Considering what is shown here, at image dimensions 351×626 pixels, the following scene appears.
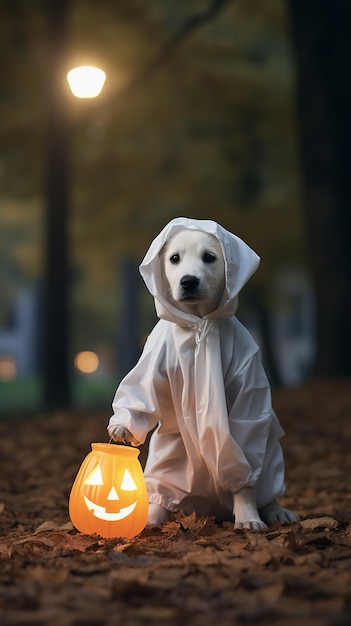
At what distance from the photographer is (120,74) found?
37.4ft

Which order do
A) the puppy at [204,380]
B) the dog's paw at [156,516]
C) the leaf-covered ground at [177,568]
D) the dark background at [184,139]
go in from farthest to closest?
the dark background at [184,139], the dog's paw at [156,516], the puppy at [204,380], the leaf-covered ground at [177,568]

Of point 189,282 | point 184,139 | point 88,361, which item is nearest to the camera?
point 189,282

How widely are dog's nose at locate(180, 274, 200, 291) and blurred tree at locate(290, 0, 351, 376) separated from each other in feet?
22.0

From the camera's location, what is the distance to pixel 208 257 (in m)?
3.86

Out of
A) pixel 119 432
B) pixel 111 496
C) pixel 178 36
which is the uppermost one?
pixel 178 36

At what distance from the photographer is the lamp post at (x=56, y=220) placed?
10359 mm

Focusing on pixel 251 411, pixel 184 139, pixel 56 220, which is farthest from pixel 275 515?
pixel 184 139

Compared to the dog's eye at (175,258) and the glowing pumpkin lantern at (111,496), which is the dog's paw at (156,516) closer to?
the glowing pumpkin lantern at (111,496)

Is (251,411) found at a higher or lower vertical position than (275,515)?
higher

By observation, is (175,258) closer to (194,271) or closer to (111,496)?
(194,271)

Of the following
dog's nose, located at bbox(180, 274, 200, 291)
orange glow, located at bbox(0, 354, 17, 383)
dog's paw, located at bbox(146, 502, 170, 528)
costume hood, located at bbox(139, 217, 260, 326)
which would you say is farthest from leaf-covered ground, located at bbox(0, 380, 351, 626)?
orange glow, located at bbox(0, 354, 17, 383)

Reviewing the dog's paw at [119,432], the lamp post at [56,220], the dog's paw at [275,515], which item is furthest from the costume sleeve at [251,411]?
the lamp post at [56,220]

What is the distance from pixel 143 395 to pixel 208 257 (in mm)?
708

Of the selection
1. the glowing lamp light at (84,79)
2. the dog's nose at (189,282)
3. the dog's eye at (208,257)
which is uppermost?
the glowing lamp light at (84,79)
